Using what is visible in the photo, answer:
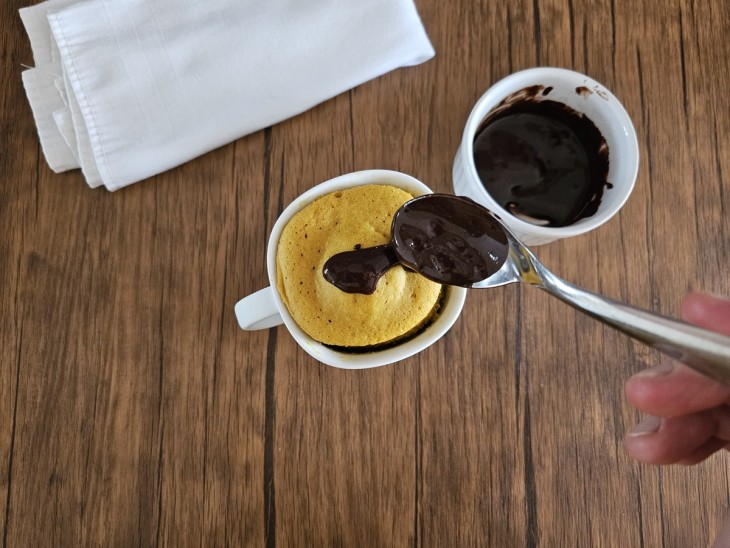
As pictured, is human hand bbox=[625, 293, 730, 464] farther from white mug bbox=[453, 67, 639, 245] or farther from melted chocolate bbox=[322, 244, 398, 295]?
melted chocolate bbox=[322, 244, 398, 295]

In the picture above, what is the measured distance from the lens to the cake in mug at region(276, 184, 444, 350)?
0.52m

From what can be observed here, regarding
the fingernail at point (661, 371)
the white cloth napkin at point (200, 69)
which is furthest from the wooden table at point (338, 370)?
the fingernail at point (661, 371)

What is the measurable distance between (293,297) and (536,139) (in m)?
0.34

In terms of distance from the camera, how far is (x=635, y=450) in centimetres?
56

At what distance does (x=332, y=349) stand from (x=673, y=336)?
0.95 ft

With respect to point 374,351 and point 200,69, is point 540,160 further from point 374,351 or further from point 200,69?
point 200,69

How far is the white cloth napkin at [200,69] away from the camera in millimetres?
683

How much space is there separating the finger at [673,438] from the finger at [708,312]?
0.11 metres

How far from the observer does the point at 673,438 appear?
552mm

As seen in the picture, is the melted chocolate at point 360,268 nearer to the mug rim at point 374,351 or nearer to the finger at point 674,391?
the mug rim at point 374,351

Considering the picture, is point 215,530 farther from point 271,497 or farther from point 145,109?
point 145,109

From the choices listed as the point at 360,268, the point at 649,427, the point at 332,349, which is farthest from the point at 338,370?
the point at 649,427

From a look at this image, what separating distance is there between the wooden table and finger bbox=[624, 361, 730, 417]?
142 millimetres

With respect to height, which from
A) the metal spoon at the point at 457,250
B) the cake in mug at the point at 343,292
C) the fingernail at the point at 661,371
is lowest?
the fingernail at the point at 661,371
